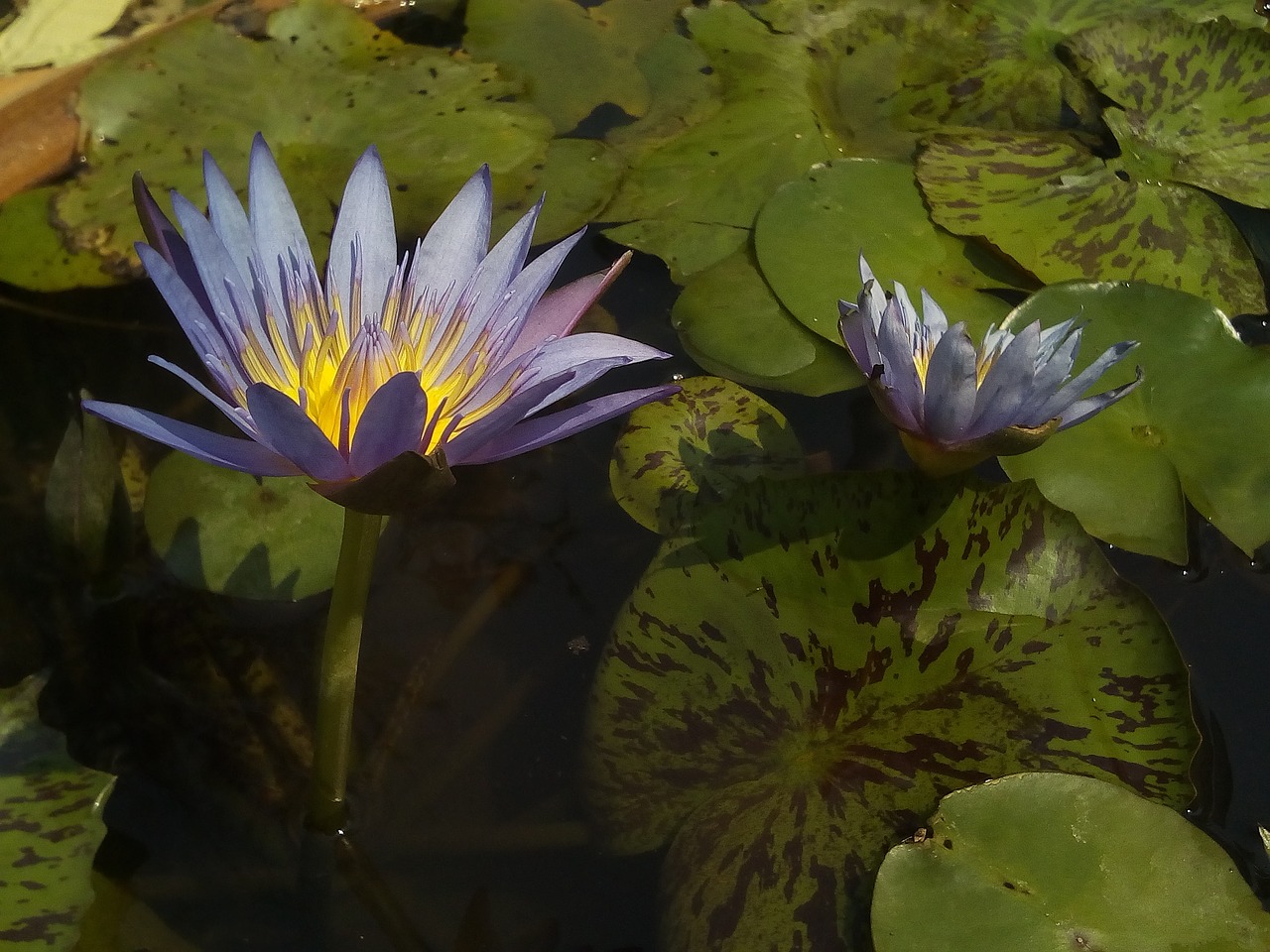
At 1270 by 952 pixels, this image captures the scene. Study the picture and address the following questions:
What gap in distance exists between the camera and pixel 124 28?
8.59ft

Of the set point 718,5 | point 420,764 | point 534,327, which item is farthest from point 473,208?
point 718,5

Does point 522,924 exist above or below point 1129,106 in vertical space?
below

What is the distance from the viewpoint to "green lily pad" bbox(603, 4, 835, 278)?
7.62 feet

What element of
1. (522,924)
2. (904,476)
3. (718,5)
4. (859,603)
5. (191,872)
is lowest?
(522,924)

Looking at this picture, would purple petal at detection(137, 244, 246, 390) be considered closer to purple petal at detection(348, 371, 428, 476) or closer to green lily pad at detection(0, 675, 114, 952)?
purple petal at detection(348, 371, 428, 476)

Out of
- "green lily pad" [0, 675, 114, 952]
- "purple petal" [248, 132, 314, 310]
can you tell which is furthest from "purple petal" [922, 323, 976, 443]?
"green lily pad" [0, 675, 114, 952]

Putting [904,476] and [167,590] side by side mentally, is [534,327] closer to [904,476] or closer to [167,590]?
[904,476]

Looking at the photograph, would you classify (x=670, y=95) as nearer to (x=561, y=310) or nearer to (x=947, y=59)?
(x=947, y=59)

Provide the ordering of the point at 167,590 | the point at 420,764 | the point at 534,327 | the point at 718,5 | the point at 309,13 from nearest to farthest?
the point at 534,327, the point at 420,764, the point at 167,590, the point at 309,13, the point at 718,5

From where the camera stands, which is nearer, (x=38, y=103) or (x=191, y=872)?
(x=191, y=872)

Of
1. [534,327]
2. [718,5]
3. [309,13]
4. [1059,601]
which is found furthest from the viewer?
[718,5]

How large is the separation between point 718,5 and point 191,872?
2.47 metres

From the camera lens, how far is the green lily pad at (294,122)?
2.25 metres

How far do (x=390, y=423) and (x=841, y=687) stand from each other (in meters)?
0.83
